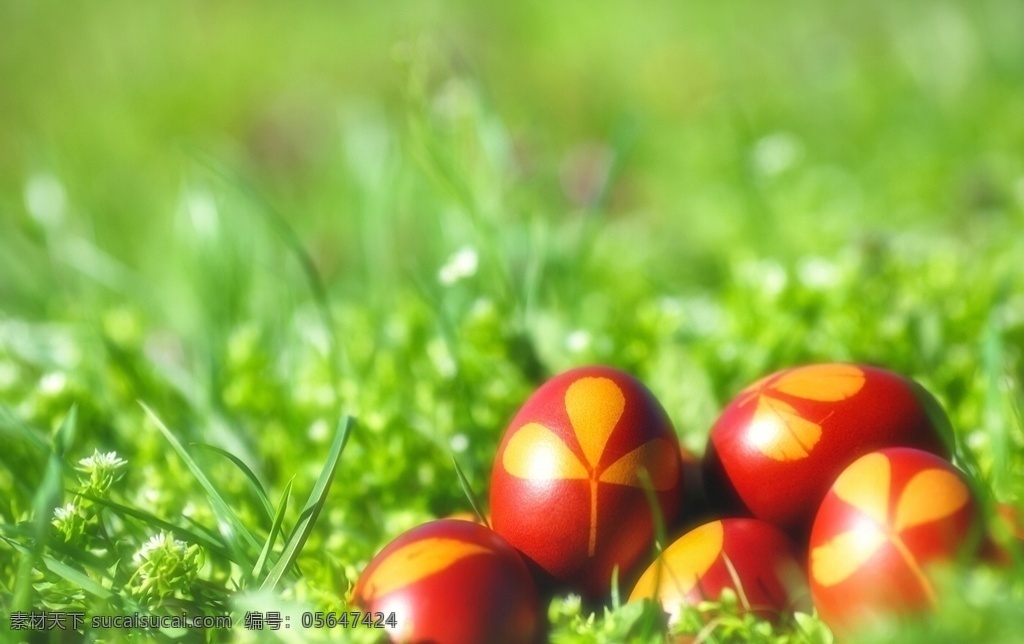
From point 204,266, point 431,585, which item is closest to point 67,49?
point 204,266

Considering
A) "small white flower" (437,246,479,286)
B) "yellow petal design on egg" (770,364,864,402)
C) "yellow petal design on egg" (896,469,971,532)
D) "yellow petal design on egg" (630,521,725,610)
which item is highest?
"small white flower" (437,246,479,286)

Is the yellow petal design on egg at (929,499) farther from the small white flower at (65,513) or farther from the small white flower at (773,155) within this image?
the small white flower at (773,155)

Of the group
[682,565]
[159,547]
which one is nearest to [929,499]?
[682,565]

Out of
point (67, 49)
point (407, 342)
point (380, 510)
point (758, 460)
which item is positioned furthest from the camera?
point (67, 49)

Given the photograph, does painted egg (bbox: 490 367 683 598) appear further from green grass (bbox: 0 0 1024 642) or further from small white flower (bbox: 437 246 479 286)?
small white flower (bbox: 437 246 479 286)

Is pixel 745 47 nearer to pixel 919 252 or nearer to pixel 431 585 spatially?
pixel 919 252

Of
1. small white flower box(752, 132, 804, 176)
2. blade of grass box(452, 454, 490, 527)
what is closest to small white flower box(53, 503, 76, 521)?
blade of grass box(452, 454, 490, 527)
